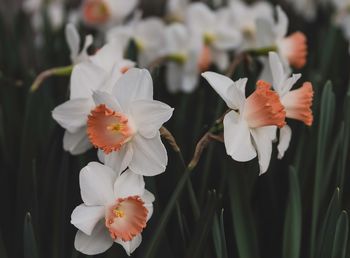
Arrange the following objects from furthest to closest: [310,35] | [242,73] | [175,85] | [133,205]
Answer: [310,35] < [175,85] < [242,73] < [133,205]

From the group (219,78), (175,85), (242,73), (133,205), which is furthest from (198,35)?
(133,205)

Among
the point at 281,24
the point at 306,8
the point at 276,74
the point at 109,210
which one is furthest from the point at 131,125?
the point at 306,8

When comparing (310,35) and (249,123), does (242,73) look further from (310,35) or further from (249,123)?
(310,35)

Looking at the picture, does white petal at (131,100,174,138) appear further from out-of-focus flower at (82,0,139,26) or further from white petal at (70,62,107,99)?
out-of-focus flower at (82,0,139,26)

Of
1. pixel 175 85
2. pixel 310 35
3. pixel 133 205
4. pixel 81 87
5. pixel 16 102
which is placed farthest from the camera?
pixel 310 35

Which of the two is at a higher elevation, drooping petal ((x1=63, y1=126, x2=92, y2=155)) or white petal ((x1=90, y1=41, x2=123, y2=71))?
white petal ((x1=90, y1=41, x2=123, y2=71))

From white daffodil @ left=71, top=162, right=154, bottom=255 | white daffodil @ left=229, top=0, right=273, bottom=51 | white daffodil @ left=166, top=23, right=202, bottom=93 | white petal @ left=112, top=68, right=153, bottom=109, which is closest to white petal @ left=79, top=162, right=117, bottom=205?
white daffodil @ left=71, top=162, right=154, bottom=255

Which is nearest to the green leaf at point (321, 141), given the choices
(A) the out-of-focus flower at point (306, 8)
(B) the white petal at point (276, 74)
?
(B) the white petal at point (276, 74)
